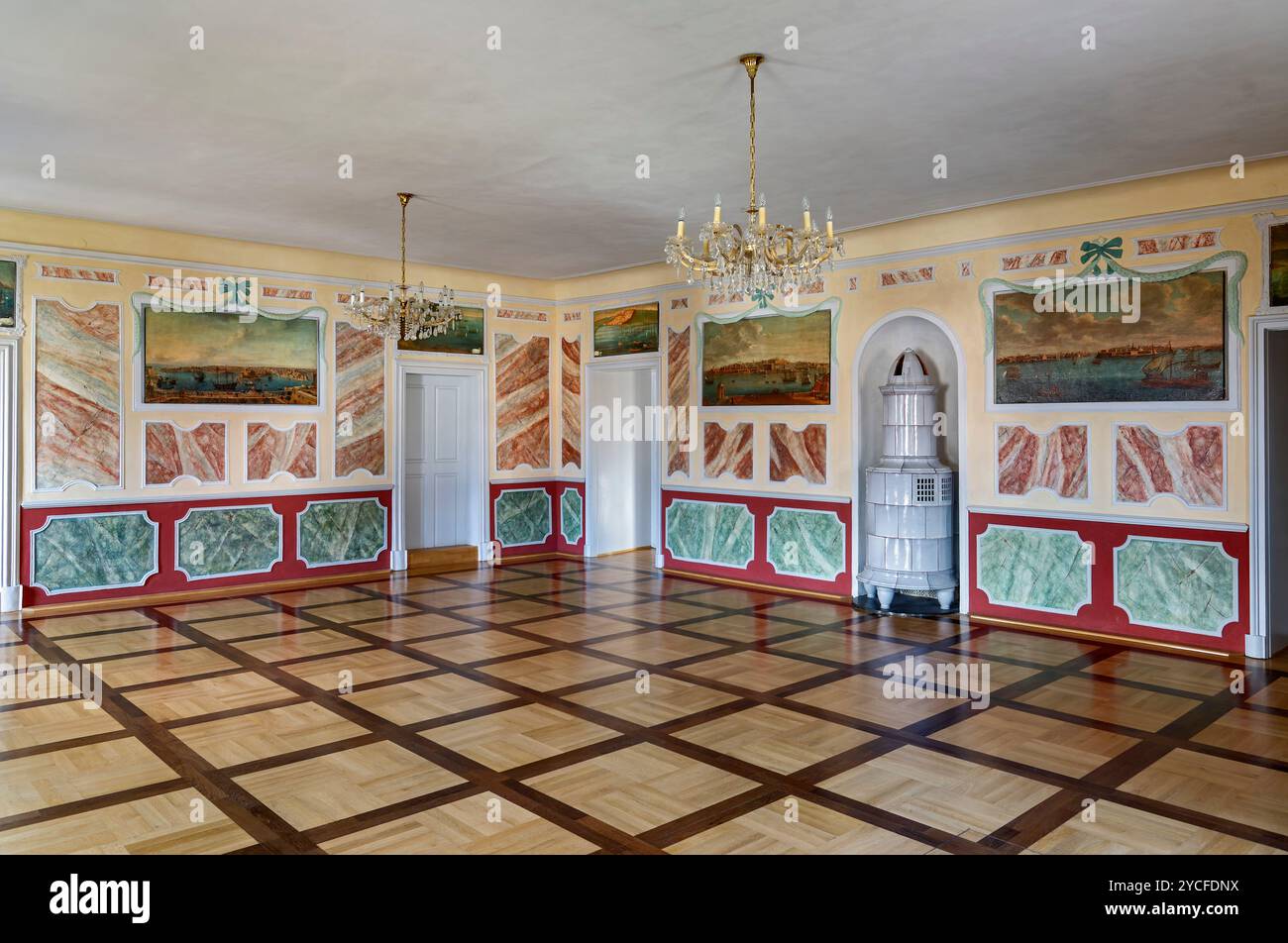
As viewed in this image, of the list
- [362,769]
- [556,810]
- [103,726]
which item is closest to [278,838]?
[362,769]

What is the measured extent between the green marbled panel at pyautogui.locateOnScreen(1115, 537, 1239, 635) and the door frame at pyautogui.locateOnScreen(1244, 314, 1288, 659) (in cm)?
13

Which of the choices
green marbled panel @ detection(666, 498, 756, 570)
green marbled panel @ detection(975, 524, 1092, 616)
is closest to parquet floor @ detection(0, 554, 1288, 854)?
green marbled panel @ detection(975, 524, 1092, 616)

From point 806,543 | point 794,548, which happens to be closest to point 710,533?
point 794,548

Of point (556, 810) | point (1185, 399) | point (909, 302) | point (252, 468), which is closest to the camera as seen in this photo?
point (556, 810)

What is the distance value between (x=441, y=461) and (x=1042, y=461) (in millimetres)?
6153

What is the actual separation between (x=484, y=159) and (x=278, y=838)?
13.7 ft

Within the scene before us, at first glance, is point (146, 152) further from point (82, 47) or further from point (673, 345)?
point (673, 345)

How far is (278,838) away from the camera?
3420mm

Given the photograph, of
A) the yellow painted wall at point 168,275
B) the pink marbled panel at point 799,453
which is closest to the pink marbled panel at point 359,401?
the yellow painted wall at point 168,275

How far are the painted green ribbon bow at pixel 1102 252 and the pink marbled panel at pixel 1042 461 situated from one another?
1.17 metres

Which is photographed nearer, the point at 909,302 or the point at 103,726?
the point at 103,726

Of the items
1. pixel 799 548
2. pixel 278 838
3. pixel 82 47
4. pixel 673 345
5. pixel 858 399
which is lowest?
pixel 278 838

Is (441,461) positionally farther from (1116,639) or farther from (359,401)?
(1116,639)

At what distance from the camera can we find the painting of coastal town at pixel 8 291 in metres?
7.37
